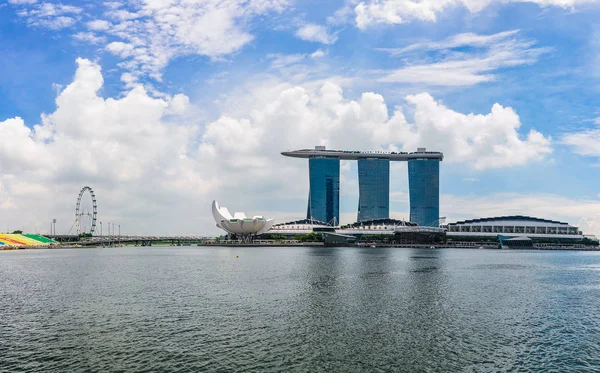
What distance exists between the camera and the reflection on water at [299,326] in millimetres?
24672

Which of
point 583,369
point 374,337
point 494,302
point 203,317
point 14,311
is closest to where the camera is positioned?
point 583,369

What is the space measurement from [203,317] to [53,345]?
407 inches

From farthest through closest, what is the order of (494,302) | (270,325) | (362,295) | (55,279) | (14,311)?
(55,279) → (362,295) → (494,302) → (14,311) → (270,325)

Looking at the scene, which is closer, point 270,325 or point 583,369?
point 583,369

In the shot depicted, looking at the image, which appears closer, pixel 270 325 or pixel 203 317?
pixel 270 325

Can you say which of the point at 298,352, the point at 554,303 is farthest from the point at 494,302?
the point at 298,352

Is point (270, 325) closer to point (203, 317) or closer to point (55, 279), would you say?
point (203, 317)

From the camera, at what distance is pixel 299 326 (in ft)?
106

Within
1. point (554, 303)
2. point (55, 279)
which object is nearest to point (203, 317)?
point (554, 303)

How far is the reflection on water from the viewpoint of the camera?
24.7 m

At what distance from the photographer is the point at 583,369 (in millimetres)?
23859

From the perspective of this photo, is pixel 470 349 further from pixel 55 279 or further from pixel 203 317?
pixel 55 279

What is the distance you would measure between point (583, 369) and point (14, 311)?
127ft

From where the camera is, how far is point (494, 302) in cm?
4225
